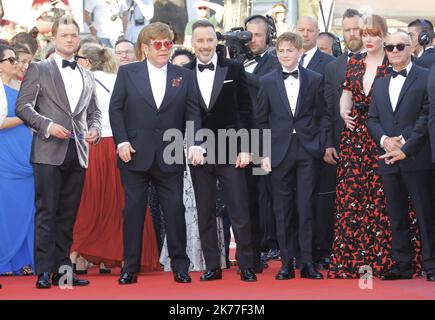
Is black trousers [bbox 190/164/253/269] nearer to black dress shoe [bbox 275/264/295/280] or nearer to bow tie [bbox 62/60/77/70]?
black dress shoe [bbox 275/264/295/280]

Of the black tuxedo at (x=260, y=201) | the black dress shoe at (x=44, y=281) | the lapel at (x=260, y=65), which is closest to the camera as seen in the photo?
the black dress shoe at (x=44, y=281)

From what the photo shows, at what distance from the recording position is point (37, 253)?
7488 mm

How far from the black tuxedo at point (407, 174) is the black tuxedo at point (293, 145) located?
1.72 feet

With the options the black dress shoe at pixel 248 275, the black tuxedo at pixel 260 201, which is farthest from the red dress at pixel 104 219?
the black dress shoe at pixel 248 275

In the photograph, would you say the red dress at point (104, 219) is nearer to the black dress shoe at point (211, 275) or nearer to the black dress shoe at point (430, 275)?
the black dress shoe at point (211, 275)

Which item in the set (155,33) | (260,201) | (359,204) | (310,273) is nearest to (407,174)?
(359,204)

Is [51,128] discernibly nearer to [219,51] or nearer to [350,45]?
Answer: [219,51]

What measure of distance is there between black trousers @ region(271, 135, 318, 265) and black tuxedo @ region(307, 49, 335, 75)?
4.36ft

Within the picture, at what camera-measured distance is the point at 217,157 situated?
7973 mm

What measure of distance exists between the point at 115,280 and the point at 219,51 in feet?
6.90

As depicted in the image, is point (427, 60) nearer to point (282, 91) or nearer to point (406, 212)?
point (282, 91)

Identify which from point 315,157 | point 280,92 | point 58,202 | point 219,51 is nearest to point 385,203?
point 315,157

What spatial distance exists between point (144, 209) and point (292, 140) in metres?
1.33

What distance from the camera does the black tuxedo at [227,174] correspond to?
797cm
